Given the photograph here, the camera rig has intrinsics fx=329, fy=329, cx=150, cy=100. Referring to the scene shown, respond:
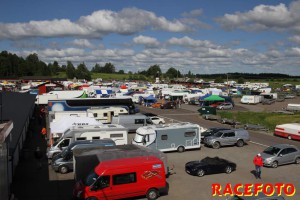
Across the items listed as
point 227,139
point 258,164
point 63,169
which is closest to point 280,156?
point 258,164

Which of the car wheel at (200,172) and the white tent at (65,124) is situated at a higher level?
the white tent at (65,124)

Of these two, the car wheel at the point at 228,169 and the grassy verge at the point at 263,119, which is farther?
the grassy verge at the point at 263,119

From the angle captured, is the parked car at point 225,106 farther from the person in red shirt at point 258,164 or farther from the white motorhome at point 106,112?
the person in red shirt at point 258,164

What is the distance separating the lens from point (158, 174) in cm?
1595

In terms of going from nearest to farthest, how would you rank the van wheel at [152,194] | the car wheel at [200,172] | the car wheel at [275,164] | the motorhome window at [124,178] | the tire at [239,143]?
1. the motorhome window at [124,178]
2. the van wheel at [152,194]
3. the car wheel at [200,172]
4. the car wheel at [275,164]
5. the tire at [239,143]

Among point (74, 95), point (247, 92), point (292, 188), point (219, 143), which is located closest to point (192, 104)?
point (74, 95)

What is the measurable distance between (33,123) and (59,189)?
2654 centimetres

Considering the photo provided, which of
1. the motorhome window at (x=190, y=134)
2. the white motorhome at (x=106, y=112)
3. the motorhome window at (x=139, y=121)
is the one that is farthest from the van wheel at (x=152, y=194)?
the white motorhome at (x=106, y=112)

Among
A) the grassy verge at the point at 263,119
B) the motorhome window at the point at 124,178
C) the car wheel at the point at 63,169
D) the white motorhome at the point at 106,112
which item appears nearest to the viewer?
the motorhome window at the point at 124,178

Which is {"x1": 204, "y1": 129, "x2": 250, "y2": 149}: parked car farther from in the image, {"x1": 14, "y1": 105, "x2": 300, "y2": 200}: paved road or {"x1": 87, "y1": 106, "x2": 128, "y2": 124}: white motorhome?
{"x1": 87, "y1": 106, "x2": 128, "y2": 124}: white motorhome

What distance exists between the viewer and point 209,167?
2011 centimetres

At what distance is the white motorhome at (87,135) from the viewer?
971 inches

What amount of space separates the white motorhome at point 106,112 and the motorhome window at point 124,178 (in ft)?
80.1

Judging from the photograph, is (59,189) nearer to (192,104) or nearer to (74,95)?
(74,95)
